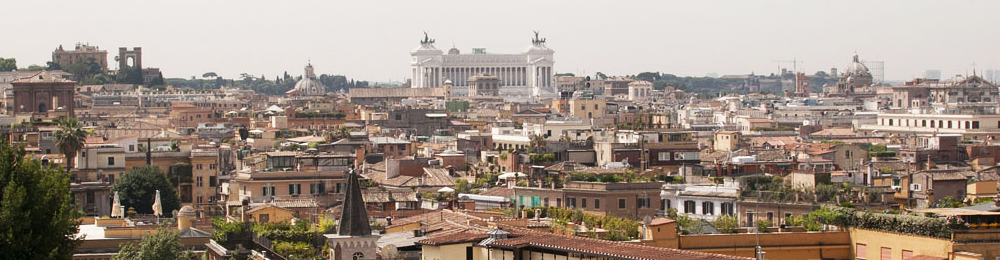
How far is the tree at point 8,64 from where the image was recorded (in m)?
155

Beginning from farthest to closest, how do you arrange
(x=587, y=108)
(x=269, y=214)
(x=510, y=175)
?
(x=587, y=108), (x=510, y=175), (x=269, y=214)

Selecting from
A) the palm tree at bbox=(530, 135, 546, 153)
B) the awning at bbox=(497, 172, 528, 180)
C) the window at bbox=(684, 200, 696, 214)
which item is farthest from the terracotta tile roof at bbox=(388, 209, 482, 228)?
the palm tree at bbox=(530, 135, 546, 153)

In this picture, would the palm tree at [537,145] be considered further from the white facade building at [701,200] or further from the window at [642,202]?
the window at [642,202]

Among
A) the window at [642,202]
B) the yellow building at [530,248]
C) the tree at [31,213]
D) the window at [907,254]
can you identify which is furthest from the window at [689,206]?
the tree at [31,213]

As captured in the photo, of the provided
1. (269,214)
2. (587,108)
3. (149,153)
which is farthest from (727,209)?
(587,108)

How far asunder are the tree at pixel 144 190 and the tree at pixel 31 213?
26.3 meters

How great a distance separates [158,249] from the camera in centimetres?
3175

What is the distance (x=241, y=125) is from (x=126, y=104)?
41.4m

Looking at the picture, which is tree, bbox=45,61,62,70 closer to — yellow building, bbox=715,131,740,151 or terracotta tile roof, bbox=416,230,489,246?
yellow building, bbox=715,131,740,151

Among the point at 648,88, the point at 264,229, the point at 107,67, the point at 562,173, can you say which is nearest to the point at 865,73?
the point at 648,88

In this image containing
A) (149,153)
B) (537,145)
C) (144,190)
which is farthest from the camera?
(537,145)

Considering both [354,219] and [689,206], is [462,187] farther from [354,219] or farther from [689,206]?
[354,219]

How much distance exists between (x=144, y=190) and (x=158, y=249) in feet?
73.9

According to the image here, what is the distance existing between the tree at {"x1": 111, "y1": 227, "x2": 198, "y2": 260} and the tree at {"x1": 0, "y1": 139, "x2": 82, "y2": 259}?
5.17 m
